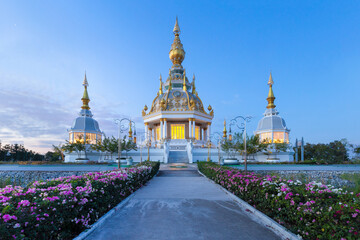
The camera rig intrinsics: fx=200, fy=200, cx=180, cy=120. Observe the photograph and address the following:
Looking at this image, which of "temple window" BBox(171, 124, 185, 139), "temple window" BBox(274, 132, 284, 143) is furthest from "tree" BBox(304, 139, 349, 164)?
"temple window" BBox(171, 124, 185, 139)

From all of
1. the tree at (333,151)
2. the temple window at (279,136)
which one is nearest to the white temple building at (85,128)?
the temple window at (279,136)

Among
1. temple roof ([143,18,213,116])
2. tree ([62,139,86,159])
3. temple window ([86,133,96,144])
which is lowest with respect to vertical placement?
tree ([62,139,86,159])

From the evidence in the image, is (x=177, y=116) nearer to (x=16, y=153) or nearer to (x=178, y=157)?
(x=178, y=157)

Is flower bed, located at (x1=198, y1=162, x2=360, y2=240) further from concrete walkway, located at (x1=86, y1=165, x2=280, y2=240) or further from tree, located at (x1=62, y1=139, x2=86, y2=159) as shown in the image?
tree, located at (x1=62, y1=139, x2=86, y2=159)

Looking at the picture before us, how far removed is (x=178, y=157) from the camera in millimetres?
31953

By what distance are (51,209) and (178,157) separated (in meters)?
28.5

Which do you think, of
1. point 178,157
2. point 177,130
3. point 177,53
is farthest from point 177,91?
point 178,157

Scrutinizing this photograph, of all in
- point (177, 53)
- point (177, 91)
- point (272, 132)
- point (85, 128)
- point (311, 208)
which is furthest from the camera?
point (177, 53)

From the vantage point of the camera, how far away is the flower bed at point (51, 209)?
3.21 metres

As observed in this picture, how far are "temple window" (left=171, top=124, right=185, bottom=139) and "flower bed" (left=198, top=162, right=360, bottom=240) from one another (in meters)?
36.0

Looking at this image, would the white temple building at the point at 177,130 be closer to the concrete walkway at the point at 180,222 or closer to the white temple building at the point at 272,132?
the white temple building at the point at 272,132

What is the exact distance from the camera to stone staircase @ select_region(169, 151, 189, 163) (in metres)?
31.1

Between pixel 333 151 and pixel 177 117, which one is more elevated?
pixel 177 117

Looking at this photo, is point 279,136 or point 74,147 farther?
point 279,136
